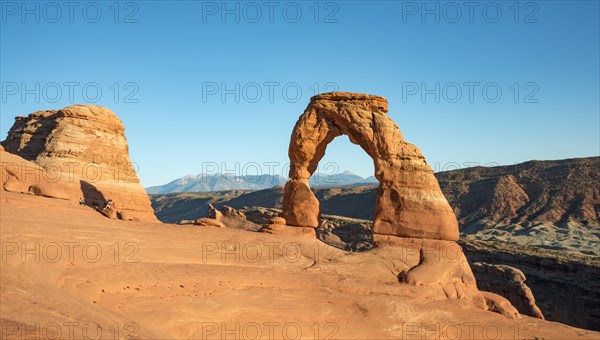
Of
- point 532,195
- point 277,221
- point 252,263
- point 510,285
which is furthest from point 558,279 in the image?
point 532,195

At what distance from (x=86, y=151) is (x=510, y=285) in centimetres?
2717

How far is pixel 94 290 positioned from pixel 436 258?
474 inches

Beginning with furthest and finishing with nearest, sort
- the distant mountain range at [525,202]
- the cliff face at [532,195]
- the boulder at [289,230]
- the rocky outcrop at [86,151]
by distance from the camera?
the cliff face at [532,195] → the distant mountain range at [525,202] → the rocky outcrop at [86,151] → the boulder at [289,230]

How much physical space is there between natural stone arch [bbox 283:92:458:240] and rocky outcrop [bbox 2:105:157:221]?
11505mm

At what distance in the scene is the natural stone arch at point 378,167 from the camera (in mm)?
19250

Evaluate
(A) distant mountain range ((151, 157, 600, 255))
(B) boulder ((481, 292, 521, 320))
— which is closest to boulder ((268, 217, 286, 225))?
(B) boulder ((481, 292, 521, 320))

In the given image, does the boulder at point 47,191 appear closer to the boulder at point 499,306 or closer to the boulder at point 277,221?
the boulder at point 277,221

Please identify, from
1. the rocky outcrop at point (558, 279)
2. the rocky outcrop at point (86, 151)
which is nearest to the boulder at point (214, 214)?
the rocky outcrop at point (86, 151)

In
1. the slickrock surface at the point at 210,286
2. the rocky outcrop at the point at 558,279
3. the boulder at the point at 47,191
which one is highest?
the boulder at the point at 47,191

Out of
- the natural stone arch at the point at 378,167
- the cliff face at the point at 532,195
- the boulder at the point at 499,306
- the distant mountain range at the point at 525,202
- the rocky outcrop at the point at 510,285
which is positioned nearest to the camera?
the boulder at the point at 499,306

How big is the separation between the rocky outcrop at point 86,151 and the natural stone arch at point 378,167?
11.5 m

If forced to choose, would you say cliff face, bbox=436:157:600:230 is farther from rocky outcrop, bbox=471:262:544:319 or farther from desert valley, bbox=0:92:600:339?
rocky outcrop, bbox=471:262:544:319

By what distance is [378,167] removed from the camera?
20453 mm

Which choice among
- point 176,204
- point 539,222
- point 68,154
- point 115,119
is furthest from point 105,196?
point 176,204
